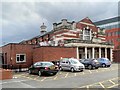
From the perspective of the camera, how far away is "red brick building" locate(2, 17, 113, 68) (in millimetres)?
30380

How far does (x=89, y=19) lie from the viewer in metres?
49.3

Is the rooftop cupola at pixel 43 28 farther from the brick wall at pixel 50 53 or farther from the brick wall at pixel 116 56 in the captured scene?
the brick wall at pixel 50 53

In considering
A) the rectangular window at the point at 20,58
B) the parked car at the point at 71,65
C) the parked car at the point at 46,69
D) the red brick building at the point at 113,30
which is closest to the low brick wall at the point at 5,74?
the parked car at the point at 46,69

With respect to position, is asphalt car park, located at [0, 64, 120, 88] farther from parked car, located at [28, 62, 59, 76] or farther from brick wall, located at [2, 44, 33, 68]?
brick wall, located at [2, 44, 33, 68]

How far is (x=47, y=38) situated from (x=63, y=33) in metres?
6.41

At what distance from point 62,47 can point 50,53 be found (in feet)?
9.05

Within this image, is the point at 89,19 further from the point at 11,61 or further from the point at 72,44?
the point at 11,61

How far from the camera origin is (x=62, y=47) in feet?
106

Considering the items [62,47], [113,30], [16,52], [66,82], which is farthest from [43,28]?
[66,82]

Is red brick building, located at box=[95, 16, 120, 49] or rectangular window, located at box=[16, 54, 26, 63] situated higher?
red brick building, located at box=[95, 16, 120, 49]

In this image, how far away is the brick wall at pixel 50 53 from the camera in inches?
1174

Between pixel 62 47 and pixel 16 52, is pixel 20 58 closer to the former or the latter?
pixel 16 52

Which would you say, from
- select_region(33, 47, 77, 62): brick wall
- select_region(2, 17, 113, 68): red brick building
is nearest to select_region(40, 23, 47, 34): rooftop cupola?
select_region(2, 17, 113, 68): red brick building

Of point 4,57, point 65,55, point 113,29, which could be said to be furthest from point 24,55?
point 113,29
